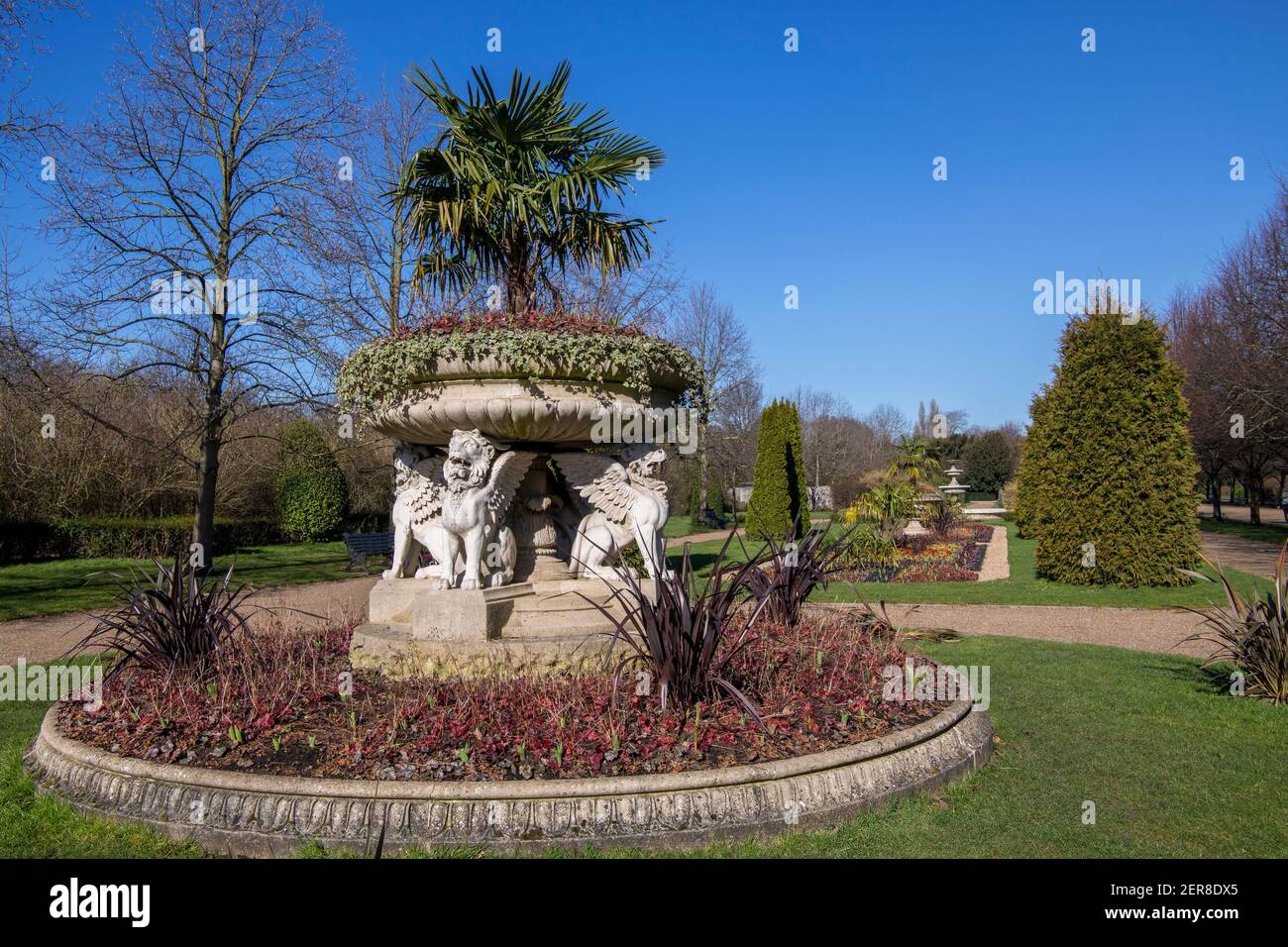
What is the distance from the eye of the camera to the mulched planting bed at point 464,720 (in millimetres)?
3697

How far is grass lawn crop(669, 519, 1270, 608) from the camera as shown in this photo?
11297 millimetres

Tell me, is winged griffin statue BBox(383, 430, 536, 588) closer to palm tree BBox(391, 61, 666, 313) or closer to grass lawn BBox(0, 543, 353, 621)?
palm tree BBox(391, 61, 666, 313)

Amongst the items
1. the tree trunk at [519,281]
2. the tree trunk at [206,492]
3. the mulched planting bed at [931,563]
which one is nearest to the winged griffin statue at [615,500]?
the tree trunk at [519,281]

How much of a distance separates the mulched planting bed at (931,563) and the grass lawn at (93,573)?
9.95 m

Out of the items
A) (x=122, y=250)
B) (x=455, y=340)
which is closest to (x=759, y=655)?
(x=455, y=340)

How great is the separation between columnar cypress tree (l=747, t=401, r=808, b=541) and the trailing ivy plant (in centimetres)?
1319

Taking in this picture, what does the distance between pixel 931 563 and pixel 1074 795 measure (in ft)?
41.3

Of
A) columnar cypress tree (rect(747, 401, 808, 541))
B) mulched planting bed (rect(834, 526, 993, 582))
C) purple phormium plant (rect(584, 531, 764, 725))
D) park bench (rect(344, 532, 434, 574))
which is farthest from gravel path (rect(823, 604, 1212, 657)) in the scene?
park bench (rect(344, 532, 434, 574))

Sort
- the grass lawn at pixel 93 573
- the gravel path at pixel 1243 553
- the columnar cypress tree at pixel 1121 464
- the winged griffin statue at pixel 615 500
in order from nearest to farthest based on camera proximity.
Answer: the winged griffin statue at pixel 615 500 < the grass lawn at pixel 93 573 < the columnar cypress tree at pixel 1121 464 < the gravel path at pixel 1243 553

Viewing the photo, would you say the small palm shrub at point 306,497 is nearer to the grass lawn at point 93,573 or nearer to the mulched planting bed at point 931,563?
the grass lawn at point 93,573

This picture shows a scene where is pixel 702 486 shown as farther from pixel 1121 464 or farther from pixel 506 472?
pixel 506 472
